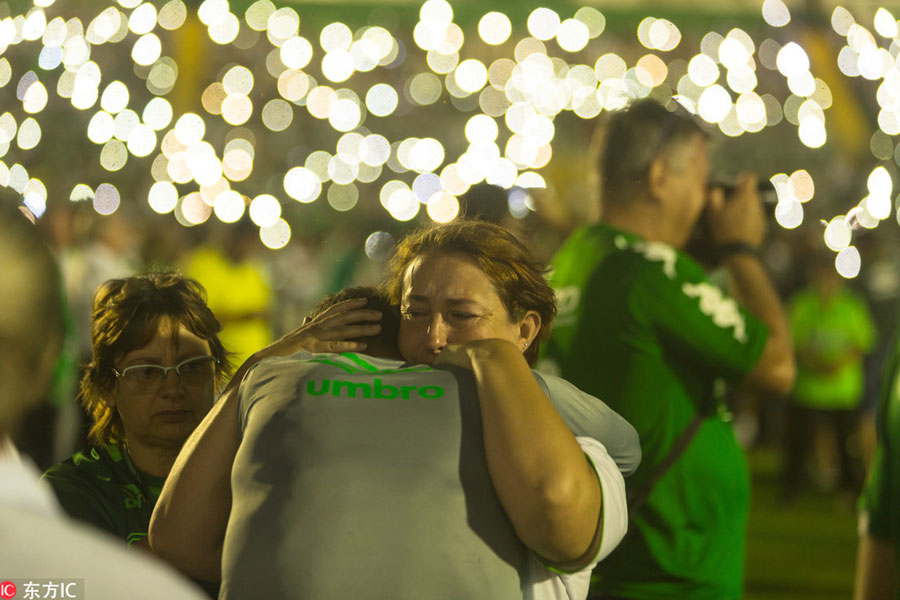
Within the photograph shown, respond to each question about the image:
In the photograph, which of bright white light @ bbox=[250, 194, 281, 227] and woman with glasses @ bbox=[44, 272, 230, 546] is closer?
woman with glasses @ bbox=[44, 272, 230, 546]

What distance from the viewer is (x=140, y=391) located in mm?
1800

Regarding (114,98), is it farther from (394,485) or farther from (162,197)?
(394,485)

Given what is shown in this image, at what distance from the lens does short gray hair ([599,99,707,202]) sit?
2.09 metres

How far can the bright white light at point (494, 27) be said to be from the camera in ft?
11.7

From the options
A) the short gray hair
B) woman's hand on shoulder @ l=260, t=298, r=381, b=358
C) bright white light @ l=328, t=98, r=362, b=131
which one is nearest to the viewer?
woman's hand on shoulder @ l=260, t=298, r=381, b=358

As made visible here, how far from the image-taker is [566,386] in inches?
62.2

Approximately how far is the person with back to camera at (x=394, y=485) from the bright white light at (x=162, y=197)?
1.02m

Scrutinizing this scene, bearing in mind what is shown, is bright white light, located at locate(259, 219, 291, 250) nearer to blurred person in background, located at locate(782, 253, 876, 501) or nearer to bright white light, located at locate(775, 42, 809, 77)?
bright white light, located at locate(775, 42, 809, 77)

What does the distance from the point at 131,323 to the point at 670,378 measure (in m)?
1.09

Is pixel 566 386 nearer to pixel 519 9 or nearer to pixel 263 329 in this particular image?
pixel 263 329

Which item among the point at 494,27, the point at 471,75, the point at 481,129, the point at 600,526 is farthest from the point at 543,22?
the point at 600,526

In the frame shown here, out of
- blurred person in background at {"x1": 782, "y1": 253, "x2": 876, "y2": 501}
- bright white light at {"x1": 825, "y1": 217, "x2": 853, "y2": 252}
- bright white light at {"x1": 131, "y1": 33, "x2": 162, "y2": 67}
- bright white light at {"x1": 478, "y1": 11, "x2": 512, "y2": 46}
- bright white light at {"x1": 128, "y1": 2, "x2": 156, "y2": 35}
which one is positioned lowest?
blurred person in background at {"x1": 782, "y1": 253, "x2": 876, "y2": 501}

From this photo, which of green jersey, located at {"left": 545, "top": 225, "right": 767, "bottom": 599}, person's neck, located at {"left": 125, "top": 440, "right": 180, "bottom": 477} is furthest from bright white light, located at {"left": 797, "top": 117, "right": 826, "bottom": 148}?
person's neck, located at {"left": 125, "top": 440, "right": 180, "bottom": 477}

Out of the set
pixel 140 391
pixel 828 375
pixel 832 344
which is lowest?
pixel 828 375
